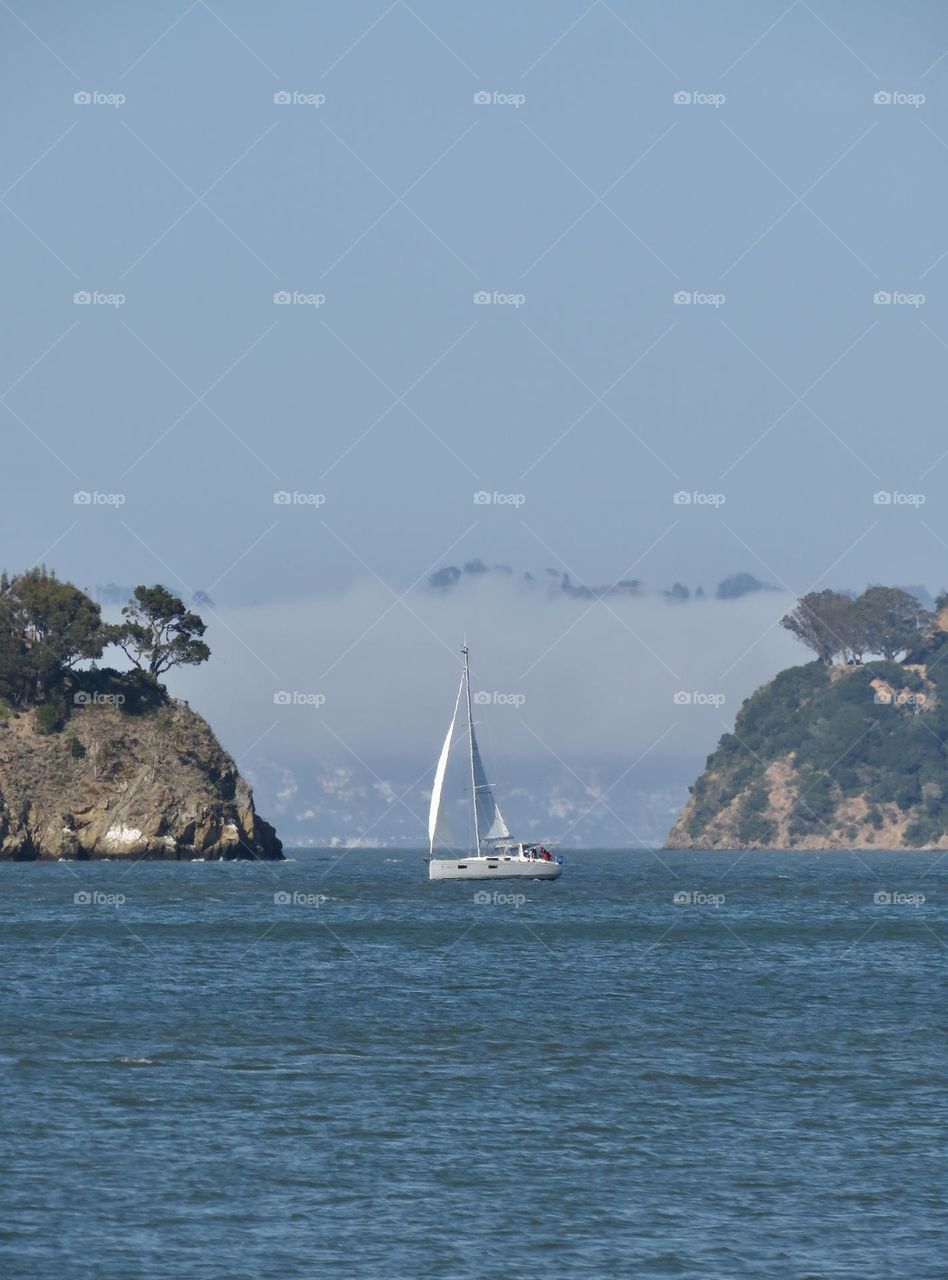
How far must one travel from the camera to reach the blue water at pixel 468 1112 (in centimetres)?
3050

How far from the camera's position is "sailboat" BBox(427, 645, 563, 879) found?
460ft

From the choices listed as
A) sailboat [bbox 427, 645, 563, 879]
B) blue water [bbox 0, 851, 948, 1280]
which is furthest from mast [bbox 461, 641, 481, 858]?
blue water [bbox 0, 851, 948, 1280]

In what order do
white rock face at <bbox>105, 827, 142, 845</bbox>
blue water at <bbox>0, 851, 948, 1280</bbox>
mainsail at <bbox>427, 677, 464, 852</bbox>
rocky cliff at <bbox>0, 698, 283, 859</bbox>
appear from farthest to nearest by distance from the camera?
white rock face at <bbox>105, 827, 142, 845</bbox> → rocky cliff at <bbox>0, 698, 283, 859</bbox> → mainsail at <bbox>427, 677, 464, 852</bbox> → blue water at <bbox>0, 851, 948, 1280</bbox>

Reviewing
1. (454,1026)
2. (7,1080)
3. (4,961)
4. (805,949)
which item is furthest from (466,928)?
(7,1080)

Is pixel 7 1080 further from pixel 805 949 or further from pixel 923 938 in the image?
pixel 923 938

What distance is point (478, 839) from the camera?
5655 inches

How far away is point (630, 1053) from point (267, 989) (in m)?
18.4

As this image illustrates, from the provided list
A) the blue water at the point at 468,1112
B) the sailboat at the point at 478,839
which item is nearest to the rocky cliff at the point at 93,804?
the sailboat at the point at 478,839

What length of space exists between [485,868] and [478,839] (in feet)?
14.0

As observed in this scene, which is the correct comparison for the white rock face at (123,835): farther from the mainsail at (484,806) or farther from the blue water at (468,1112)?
the blue water at (468,1112)

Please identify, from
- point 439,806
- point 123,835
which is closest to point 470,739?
point 439,806

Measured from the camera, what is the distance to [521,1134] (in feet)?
127

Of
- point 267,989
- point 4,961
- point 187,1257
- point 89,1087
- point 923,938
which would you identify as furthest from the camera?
point 923,938

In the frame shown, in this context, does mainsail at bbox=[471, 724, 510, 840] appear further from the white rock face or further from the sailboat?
the white rock face
